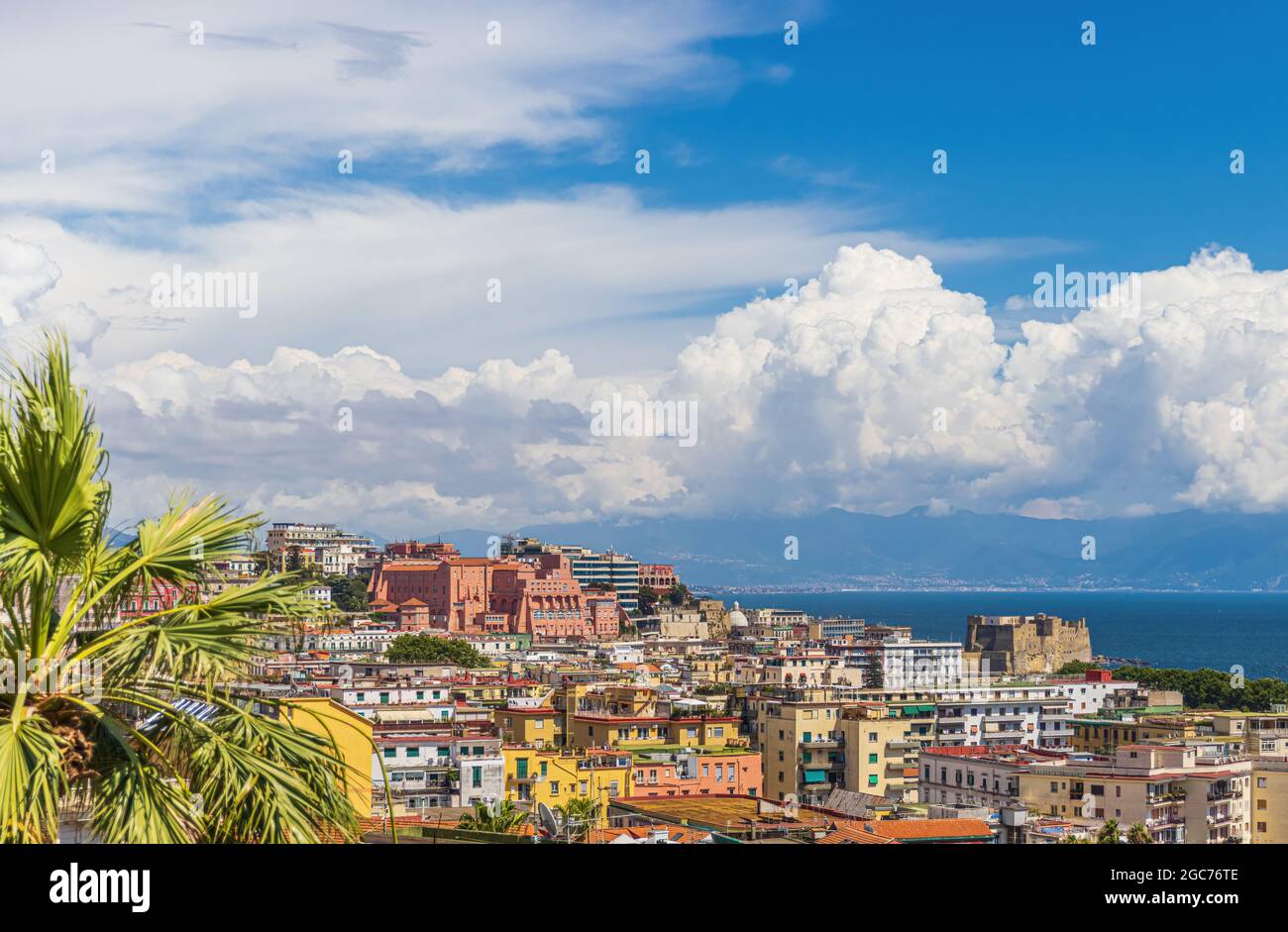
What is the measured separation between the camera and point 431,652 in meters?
65.8

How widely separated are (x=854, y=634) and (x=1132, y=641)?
42641 millimetres

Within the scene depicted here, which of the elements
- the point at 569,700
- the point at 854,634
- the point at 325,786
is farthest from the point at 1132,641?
the point at 325,786

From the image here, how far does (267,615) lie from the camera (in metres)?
3.89

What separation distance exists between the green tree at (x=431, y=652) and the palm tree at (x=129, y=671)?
2374 inches

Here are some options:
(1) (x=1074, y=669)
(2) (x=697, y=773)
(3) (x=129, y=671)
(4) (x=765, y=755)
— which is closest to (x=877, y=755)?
(4) (x=765, y=755)

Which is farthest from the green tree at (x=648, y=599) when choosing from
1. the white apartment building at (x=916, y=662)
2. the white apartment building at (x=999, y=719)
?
the white apartment building at (x=999, y=719)

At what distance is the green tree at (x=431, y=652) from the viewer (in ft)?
211

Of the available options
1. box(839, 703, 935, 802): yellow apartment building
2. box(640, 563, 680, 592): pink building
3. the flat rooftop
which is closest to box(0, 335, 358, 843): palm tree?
the flat rooftop
